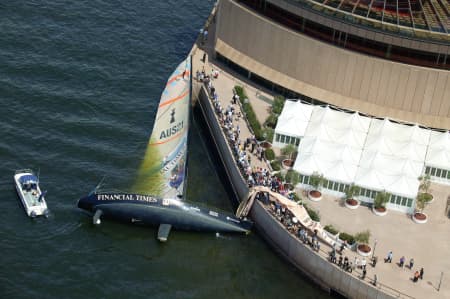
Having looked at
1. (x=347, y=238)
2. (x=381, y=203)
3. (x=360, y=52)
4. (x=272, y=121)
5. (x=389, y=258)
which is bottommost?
(x=389, y=258)

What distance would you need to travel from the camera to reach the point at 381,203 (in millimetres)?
105250

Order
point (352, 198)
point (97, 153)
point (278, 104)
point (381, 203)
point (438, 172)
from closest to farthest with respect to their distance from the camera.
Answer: point (381, 203) < point (352, 198) < point (438, 172) < point (97, 153) < point (278, 104)

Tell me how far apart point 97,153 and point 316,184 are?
2651 centimetres

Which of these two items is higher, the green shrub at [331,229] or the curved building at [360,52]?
the curved building at [360,52]

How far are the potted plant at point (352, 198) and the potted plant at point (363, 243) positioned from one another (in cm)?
550

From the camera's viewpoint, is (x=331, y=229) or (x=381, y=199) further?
(x=381, y=199)

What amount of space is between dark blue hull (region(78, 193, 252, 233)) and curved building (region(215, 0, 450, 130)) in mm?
23201

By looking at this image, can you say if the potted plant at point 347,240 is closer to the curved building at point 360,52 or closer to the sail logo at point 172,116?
the sail logo at point 172,116

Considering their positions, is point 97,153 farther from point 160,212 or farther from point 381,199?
point 381,199

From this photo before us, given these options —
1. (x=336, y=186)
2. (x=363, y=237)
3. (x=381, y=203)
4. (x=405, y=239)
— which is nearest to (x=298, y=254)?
(x=363, y=237)

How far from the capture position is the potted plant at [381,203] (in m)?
105

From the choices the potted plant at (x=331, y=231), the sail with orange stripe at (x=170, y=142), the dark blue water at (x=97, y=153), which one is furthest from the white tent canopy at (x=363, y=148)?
the sail with orange stripe at (x=170, y=142)

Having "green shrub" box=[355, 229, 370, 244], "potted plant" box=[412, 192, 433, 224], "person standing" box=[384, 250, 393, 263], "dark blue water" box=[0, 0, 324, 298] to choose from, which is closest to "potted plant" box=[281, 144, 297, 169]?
"dark blue water" box=[0, 0, 324, 298]

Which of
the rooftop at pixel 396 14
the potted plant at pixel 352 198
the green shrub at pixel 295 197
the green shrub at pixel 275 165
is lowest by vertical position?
the green shrub at pixel 295 197
